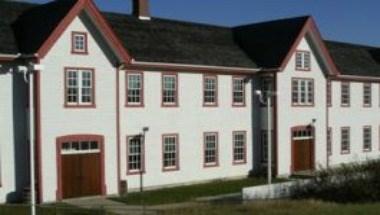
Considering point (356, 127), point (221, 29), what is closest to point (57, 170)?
point (221, 29)

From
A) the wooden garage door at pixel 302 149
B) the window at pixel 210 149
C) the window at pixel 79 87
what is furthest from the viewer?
the wooden garage door at pixel 302 149

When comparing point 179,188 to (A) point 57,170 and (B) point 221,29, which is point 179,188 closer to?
(A) point 57,170

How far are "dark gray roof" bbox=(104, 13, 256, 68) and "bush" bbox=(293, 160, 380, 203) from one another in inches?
356

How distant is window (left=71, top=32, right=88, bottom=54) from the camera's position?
1156 inches

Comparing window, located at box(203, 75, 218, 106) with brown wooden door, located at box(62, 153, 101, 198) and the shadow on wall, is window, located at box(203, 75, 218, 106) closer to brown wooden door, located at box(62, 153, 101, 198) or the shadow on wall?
brown wooden door, located at box(62, 153, 101, 198)

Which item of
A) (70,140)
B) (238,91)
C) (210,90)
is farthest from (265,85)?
(70,140)

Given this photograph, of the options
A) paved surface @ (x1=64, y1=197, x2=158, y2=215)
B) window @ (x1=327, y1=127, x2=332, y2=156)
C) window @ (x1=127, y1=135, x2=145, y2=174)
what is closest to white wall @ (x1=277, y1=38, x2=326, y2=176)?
window @ (x1=327, y1=127, x2=332, y2=156)

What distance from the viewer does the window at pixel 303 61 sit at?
40812 millimetres

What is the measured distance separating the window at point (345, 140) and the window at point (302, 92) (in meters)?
5.10

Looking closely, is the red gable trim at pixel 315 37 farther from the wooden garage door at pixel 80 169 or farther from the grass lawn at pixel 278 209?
the grass lawn at pixel 278 209

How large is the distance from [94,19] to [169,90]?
6.33 meters

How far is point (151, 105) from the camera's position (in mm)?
33531

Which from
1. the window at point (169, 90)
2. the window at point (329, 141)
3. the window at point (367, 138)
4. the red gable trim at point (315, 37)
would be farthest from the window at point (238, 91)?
the window at point (367, 138)

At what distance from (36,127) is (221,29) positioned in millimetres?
17980
